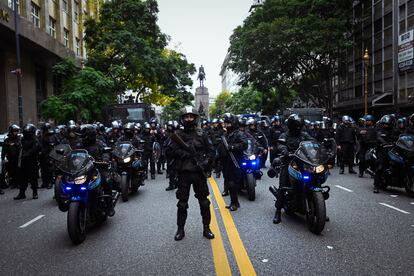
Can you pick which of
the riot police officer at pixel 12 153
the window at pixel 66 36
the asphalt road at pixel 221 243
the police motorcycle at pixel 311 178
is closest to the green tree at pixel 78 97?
the riot police officer at pixel 12 153

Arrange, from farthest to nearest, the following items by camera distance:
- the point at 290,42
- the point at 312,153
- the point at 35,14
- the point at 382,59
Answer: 1. the point at 382,59
2. the point at 290,42
3. the point at 35,14
4. the point at 312,153

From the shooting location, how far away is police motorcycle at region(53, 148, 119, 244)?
17.1 ft

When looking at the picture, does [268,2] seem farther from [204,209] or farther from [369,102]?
[204,209]

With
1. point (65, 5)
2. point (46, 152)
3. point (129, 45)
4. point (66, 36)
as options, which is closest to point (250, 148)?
point (46, 152)

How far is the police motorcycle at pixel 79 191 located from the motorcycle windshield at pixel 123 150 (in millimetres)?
2679

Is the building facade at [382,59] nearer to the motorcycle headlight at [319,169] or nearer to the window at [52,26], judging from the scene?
the window at [52,26]

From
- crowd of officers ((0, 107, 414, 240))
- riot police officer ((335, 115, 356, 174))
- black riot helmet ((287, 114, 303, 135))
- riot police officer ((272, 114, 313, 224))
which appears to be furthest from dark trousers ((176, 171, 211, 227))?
riot police officer ((335, 115, 356, 174))

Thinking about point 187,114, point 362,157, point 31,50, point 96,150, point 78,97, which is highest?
point 31,50

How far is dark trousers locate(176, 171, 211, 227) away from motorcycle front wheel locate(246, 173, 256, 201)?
8.75 ft

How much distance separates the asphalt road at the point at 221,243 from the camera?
14.0 feet

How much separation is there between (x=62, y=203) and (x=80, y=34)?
33.1m

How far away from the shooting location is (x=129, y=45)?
1062 inches

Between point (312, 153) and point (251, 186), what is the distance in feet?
8.58

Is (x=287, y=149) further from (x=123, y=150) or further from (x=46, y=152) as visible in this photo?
(x=46, y=152)
